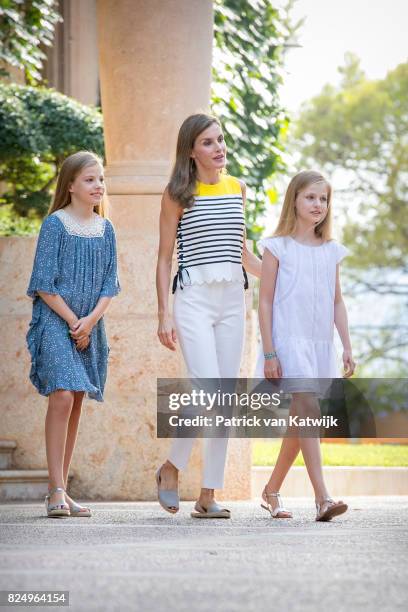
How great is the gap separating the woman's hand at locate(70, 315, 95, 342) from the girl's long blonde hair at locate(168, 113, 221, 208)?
25.2 inches

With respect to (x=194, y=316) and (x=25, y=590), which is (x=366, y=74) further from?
(x=25, y=590)

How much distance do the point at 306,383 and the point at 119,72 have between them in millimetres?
2864

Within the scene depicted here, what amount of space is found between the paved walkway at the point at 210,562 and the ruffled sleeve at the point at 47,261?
961mm

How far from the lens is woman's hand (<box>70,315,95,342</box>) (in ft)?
18.4

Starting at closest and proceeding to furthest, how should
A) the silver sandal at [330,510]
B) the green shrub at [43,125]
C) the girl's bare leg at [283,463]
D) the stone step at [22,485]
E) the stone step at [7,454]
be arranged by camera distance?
the silver sandal at [330,510]
the girl's bare leg at [283,463]
the stone step at [22,485]
the stone step at [7,454]
the green shrub at [43,125]

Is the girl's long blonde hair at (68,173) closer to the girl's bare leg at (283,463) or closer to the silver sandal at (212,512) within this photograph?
the girl's bare leg at (283,463)

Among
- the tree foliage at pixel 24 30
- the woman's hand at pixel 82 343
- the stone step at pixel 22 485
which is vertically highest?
the tree foliage at pixel 24 30

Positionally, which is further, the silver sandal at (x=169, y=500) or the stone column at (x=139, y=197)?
the stone column at (x=139, y=197)

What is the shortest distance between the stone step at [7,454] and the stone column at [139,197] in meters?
0.40

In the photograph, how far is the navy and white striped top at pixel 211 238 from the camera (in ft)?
17.9

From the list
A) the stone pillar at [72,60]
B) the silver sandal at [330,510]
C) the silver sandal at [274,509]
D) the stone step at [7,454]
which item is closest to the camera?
the silver sandal at [330,510]

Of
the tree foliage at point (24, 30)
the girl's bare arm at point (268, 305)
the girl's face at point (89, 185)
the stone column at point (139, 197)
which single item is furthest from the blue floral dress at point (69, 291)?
the tree foliage at point (24, 30)

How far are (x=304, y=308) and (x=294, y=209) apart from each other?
458 mm

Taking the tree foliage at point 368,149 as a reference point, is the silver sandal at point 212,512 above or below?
below
